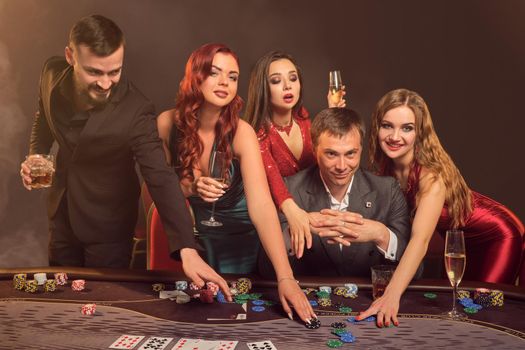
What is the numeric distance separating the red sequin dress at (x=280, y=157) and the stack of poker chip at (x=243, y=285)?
0.89 m

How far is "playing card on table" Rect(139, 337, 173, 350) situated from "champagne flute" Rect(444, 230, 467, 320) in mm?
1059

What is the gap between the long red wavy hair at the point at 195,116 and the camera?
3.73 m

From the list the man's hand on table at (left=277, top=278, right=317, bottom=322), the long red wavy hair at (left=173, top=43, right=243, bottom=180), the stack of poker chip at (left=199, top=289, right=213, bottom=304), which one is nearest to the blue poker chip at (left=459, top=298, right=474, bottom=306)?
the man's hand on table at (left=277, top=278, right=317, bottom=322)

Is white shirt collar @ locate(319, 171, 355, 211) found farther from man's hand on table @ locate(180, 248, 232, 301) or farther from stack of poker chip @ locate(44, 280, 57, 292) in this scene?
stack of poker chip @ locate(44, 280, 57, 292)

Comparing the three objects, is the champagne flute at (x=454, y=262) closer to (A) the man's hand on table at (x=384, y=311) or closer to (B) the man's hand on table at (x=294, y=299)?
(A) the man's hand on table at (x=384, y=311)

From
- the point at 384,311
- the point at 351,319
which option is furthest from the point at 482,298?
the point at 351,319

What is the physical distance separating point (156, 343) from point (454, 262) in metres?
1.19

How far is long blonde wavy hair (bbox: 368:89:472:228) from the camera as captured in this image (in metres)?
3.61

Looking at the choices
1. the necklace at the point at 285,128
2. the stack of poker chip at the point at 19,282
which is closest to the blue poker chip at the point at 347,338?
the stack of poker chip at the point at 19,282

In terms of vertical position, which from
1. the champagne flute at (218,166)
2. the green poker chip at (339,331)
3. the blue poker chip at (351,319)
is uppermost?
the champagne flute at (218,166)

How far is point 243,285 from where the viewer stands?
277 centimetres

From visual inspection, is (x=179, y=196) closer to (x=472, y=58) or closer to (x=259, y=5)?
(x=259, y=5)

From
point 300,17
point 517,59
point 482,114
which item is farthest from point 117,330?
point 517,59

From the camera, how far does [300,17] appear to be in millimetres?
4461
